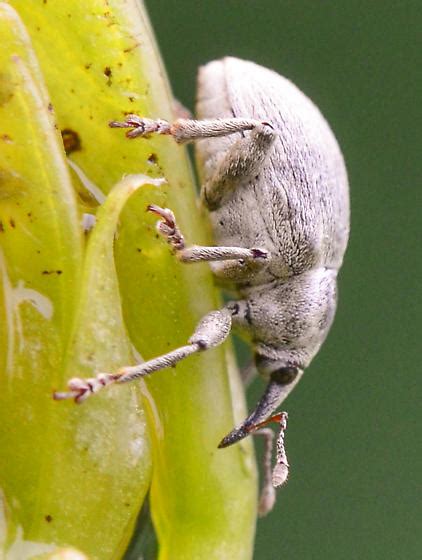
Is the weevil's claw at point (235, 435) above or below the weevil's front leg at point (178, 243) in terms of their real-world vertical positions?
below

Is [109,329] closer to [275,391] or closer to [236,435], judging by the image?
[236,435]

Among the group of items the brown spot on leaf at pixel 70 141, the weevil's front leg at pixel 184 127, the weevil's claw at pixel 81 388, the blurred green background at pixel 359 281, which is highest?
the brown spot on leaf at pixel 70 141

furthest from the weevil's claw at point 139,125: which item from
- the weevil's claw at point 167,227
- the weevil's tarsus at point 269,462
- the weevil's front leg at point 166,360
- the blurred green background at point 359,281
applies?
the blurred green background at point 359,281

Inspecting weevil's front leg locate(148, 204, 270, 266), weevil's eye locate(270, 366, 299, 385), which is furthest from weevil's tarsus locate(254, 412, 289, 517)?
weevil's front leg locate(148, 204, 270, 266)

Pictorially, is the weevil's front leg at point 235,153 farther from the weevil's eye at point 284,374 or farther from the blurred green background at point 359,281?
the blurred green background at point 359,281

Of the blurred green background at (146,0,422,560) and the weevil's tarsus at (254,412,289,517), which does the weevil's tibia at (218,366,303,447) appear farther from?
the blurred green background at (146,0,422,560)

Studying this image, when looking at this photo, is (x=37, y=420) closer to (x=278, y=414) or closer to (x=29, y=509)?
(x=29, y=509)

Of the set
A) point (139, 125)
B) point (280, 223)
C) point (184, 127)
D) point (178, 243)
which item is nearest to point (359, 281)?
point (280, 223)
